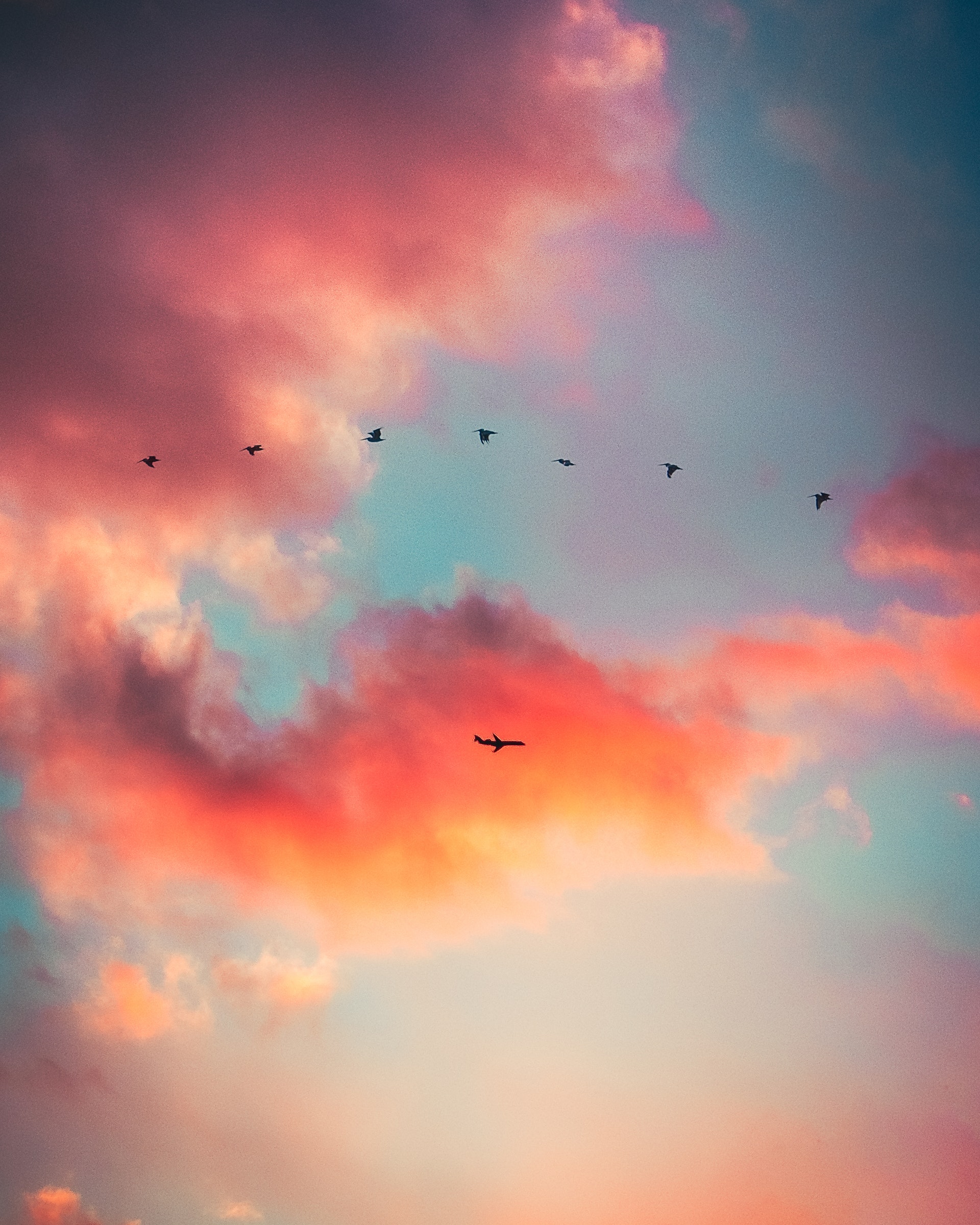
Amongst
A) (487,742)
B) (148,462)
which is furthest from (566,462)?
(148,462)

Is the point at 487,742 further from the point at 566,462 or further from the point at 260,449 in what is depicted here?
the point at 260,449

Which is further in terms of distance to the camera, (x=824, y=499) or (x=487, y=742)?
(x=824, y=499)

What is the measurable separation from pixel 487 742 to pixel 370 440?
30.0 metres

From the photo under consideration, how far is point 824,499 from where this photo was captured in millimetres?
80875

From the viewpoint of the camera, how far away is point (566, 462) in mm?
83375

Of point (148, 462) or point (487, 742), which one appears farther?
point (148, 462)

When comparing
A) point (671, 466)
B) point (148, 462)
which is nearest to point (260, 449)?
point (148, 462)

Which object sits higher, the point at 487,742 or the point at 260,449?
the point at 260,449

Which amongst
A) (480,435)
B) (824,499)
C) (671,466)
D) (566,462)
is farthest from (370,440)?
(824,499)

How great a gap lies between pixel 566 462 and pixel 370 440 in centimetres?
1683

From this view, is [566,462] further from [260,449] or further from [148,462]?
[148,462]

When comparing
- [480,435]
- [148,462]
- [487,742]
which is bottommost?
[487,742]

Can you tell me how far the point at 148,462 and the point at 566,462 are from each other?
3668cm

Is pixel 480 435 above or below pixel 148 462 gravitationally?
above
